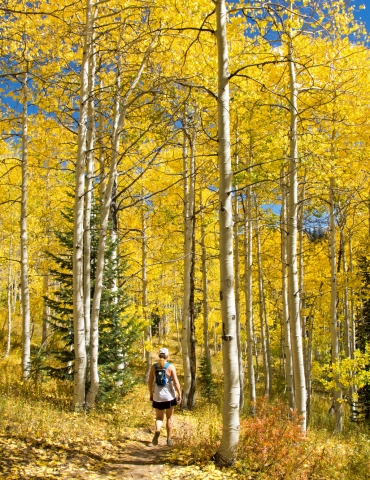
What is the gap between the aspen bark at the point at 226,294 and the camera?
423cm

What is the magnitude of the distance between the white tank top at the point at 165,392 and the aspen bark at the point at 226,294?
1244 millimetres

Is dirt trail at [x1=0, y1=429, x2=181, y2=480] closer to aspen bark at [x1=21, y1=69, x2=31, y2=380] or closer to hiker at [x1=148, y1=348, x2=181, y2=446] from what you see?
hiker at [x1=148, y1=348, x2=181, y2=446]

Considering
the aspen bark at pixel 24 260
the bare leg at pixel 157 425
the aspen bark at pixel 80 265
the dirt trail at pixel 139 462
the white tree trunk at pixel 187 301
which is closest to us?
the dirt trail at pixel 139 462

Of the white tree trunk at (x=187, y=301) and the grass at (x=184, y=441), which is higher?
the white tree trunk at (x=187, y=301)

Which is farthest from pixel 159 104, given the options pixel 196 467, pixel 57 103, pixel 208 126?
pixel 196 467

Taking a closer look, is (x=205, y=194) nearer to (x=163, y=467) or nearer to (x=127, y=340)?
(x=127, y=340)

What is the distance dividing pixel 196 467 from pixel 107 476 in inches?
40.2

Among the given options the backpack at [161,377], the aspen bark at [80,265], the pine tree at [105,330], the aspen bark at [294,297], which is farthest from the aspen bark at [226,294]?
the pine tree at [105,330]

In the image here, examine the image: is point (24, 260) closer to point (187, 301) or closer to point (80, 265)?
point (80, 265)

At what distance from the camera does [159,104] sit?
24.2 feet

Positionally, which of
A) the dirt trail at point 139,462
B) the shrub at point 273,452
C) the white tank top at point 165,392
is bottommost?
the dirt trail at point 139,462

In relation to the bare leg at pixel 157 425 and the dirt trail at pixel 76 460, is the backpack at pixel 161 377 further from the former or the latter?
the dirt trail at pixel 76 460

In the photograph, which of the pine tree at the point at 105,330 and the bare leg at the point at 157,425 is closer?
the bare leg at the point at 157,425

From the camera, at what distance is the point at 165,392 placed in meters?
5.43
